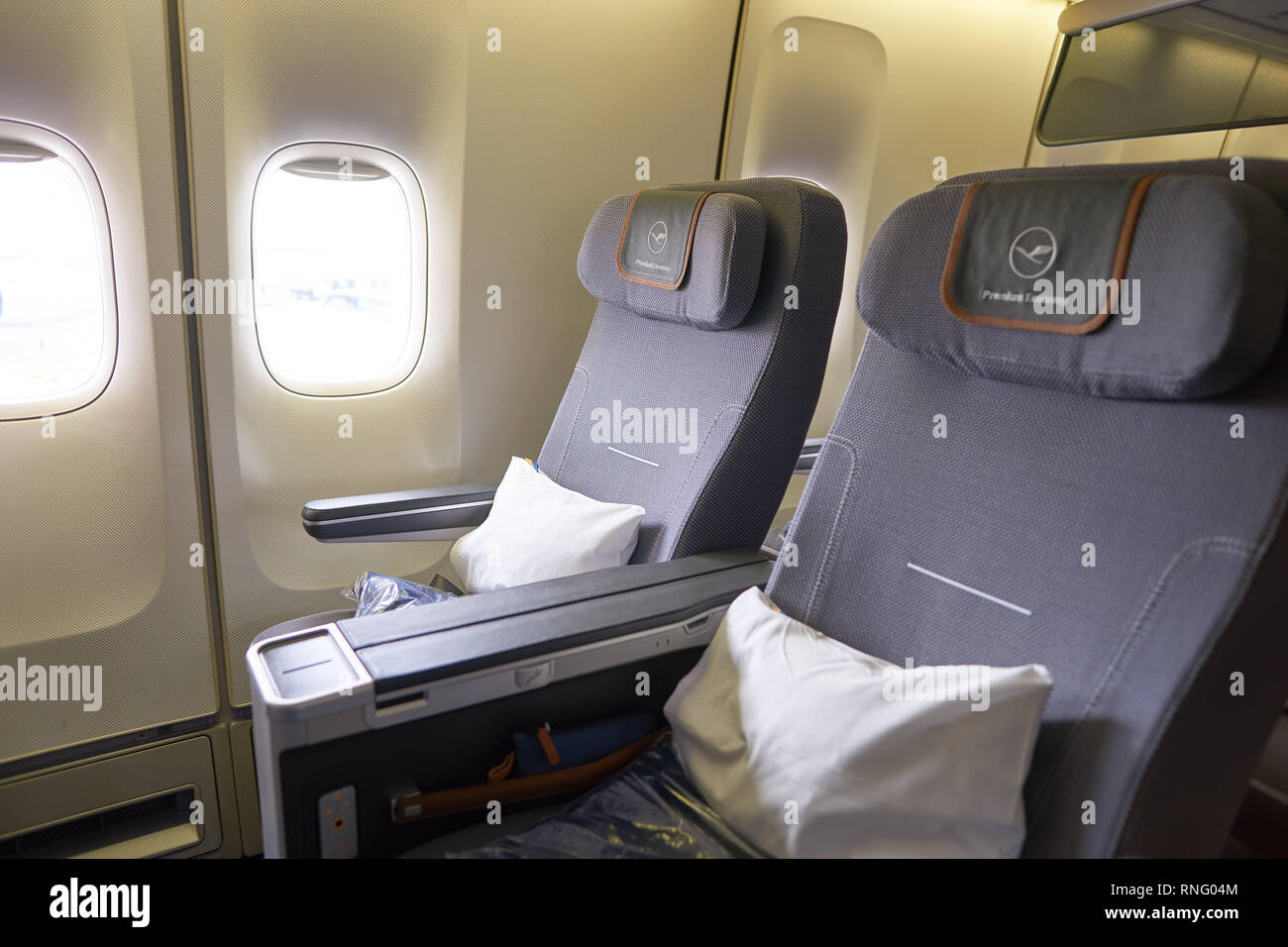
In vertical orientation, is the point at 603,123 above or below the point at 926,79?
below

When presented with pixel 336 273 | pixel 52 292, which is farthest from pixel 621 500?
pixel 52 292

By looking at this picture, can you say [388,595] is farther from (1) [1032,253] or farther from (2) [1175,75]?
(2) [1175,75]

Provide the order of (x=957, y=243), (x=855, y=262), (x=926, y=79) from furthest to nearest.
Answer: (x=855, y=262), (x=926, y=79), (x=957, y=243)

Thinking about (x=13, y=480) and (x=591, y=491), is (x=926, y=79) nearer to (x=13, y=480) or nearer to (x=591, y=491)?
(x=591, y=491)

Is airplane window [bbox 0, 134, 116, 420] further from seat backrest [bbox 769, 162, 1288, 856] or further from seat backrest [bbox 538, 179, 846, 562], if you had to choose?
seat backrest [bbox 769, 162, 1288, 856]

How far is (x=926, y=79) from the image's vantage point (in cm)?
328

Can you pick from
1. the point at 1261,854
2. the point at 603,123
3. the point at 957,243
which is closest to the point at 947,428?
the point at 957,243

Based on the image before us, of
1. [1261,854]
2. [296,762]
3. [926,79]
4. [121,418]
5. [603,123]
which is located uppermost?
[926,79]

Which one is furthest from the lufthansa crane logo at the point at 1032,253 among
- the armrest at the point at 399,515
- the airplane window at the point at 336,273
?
the airplane window at the point at 336,273

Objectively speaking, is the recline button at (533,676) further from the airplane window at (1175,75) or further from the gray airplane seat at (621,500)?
the airplane window at (1175,75)

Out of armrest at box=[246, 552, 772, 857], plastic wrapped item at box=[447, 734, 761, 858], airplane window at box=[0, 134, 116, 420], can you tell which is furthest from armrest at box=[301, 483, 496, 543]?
plastic wrapped item at box=[447, 734, 761, 858]

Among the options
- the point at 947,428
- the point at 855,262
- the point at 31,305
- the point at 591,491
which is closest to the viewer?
the point at 947,428

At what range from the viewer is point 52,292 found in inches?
77.5
